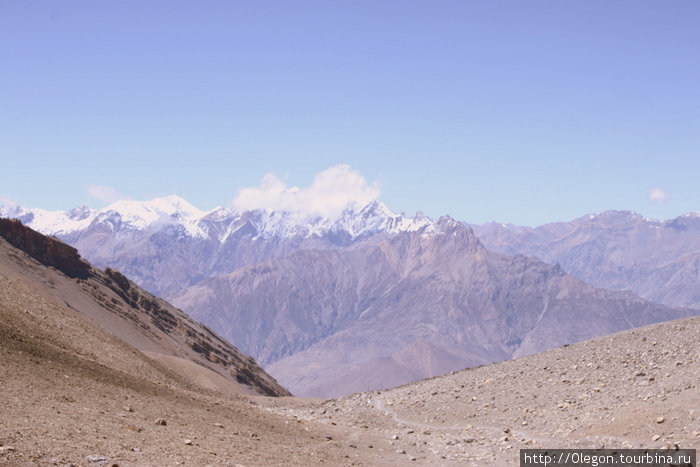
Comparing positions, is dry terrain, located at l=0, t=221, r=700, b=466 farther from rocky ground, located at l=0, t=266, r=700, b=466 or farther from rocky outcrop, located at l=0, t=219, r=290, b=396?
rocky outcrop, located at l=0, t=219, r=290, b=396

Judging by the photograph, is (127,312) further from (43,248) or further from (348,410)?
(348,410)

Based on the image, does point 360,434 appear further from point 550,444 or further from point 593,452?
point 593,452

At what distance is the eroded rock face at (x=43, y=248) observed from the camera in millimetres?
76875

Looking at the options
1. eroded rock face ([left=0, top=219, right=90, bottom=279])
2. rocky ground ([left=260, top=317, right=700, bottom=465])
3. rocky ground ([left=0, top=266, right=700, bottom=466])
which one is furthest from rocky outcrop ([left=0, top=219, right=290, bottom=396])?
rocky ground ([left=260, top=317, right=700, bottom=465])

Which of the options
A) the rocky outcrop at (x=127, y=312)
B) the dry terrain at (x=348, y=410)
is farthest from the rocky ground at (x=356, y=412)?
the rocky outcrop at (x=127, y=312)

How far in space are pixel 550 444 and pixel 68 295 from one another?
57699mm

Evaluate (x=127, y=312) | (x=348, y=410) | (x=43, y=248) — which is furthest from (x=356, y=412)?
(x=43, y=248)

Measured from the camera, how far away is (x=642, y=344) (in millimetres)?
33875

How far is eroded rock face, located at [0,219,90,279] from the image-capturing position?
76.9 m

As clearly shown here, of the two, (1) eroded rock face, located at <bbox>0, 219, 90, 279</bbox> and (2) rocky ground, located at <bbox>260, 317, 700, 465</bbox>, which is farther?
(1) eroded rock face, located at <bbox>0, 219, 90, 279</bbox>

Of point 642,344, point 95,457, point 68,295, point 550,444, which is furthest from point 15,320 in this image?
point 68,295

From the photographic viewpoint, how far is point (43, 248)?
3155 inches

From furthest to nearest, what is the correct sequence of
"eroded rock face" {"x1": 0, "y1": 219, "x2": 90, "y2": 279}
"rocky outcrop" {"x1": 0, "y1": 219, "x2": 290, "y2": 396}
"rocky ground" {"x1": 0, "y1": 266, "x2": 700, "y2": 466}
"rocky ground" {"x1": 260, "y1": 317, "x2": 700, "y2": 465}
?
"eroded rock face" {"x1": 0, "y1": 219, "x2": 90, "y2": 279} < "rocky outcrop" {"x1": 0, "y1": 219, "x2": 290, "y2": 396} < "rocky ground" {"x1": 260, "y1": 317, "x2": 700, "y2": 465} < "rocky ground" {"x1": 0, "y1": 266, "x2": 700, "y2": 466}

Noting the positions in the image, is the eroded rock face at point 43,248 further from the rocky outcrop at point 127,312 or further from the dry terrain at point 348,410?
the dry terrain at point 348,410
